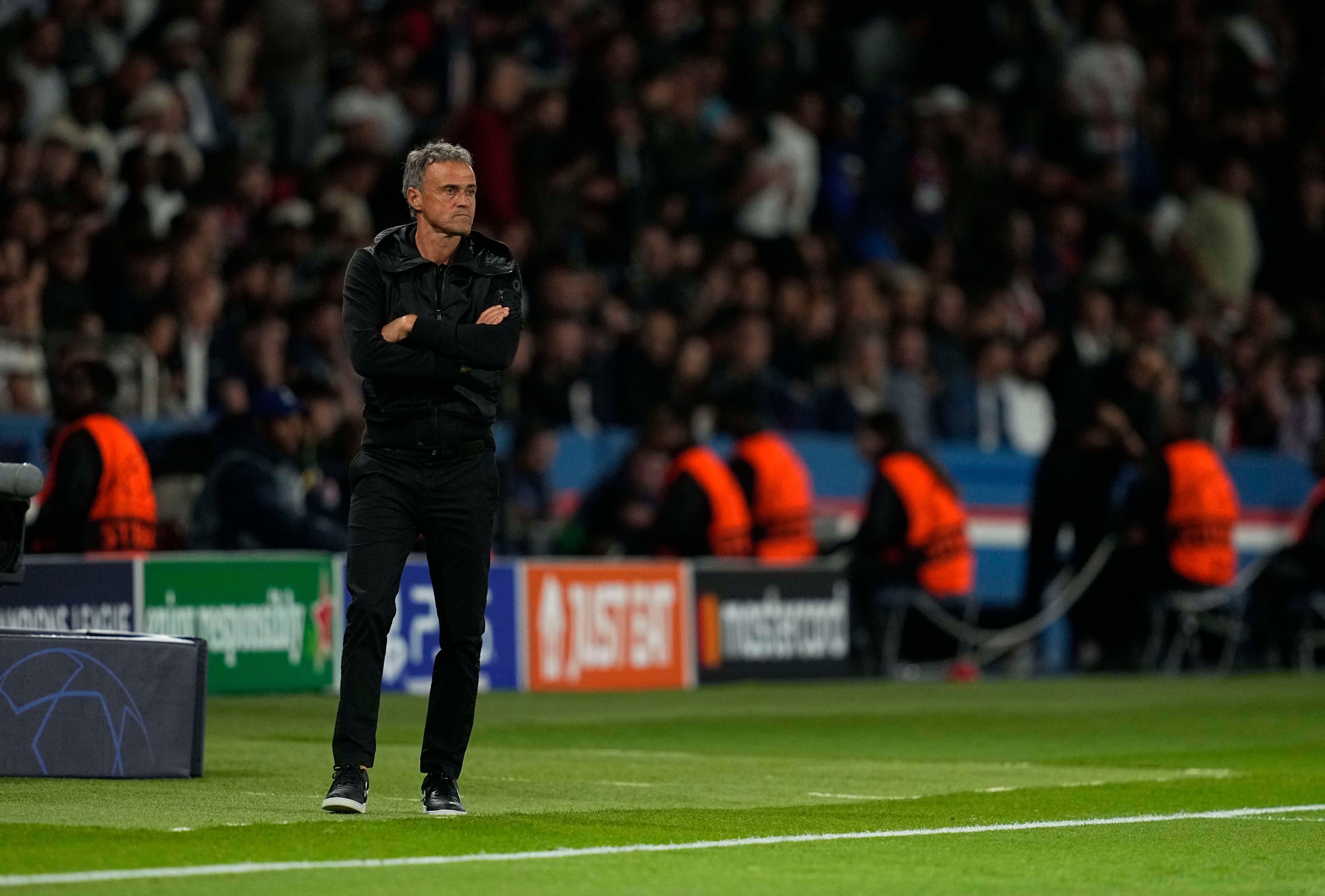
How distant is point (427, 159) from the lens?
789cm

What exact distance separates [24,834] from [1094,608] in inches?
576

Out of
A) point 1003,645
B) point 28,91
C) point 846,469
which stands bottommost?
point 1003,645

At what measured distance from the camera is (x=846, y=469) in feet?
65.8

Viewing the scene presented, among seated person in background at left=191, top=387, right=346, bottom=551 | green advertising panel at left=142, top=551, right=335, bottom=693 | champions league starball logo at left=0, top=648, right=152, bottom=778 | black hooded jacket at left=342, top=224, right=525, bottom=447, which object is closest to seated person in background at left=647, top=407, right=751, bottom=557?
seated person in background at left=191, top=387, right=346, bottom=551

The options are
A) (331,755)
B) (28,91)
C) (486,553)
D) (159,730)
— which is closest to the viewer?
(486,553)

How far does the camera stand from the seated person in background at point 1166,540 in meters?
19.8

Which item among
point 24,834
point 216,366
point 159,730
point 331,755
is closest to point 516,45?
point 216,366

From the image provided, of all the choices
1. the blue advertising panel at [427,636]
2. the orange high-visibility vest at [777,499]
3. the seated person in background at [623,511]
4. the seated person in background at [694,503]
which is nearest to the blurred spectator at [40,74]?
the blue advertising panel at [427,636]

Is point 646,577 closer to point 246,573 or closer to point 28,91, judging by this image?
point 246,573

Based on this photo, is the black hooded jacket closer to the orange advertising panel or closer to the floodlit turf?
the floodlit turf

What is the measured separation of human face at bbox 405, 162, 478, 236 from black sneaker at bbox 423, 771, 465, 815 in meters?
1.78

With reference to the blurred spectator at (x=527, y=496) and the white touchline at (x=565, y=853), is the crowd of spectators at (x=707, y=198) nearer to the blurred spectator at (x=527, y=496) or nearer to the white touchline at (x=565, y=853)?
the blurred spectator at (x=527, y=496)

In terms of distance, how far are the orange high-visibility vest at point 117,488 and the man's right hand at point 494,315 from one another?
6.47m

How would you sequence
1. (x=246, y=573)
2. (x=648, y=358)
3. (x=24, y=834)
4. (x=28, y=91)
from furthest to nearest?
(x=648, y=358) < (x=28, y=91) < (x=246, y=573) < (x=24, y=834)
